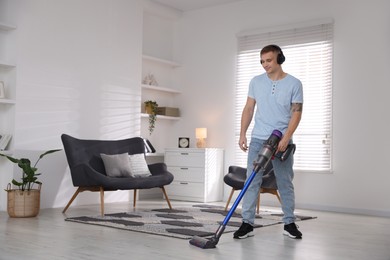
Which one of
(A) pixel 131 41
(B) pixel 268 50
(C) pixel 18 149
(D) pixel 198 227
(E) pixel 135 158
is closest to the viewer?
(B) pixel 268 50

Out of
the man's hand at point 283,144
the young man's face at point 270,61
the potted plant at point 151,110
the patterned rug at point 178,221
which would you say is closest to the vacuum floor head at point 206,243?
the patterned rug at point 178,221

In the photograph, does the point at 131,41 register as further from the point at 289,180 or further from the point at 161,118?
the point at 289,180

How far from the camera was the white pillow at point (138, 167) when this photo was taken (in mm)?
5773

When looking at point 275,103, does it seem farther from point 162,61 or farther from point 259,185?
point 162,61

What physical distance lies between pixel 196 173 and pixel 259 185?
3297 mm

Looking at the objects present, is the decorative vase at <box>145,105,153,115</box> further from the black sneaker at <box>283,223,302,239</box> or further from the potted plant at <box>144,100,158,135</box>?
the black sneaker at <box>283,223,302,239</box>

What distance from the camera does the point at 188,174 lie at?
7.07 m

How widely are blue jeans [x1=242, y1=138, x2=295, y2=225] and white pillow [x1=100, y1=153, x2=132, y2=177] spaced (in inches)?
83.5

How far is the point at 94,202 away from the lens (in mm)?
6410

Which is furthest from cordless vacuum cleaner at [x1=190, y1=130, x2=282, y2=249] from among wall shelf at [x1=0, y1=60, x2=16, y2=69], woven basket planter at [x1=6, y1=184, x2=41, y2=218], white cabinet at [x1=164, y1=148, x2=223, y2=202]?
white cabinet at [x1=164, y1=148, x2=223, y2=202]

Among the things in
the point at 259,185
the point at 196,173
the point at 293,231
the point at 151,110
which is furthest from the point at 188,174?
the point at 259,185

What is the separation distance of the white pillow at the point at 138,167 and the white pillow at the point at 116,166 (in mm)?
118

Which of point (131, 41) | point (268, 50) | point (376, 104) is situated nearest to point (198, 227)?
point (268, 50)

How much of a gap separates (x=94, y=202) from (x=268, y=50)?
11.5ft
